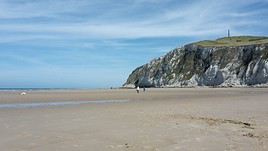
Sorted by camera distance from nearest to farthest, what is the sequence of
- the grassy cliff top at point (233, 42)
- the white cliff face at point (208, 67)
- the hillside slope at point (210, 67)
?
1. the white cliff face at point (208, 67)
2. the hillside slope at point (210, 67)
3. the grassy cliff top at point (233, 42)

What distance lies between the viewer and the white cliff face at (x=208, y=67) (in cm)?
9344

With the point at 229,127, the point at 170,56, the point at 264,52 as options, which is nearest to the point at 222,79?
the point at 264,52

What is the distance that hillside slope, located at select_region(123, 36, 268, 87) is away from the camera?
93.6 m

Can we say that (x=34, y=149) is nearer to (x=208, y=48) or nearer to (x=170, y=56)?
(x=208, y=48)

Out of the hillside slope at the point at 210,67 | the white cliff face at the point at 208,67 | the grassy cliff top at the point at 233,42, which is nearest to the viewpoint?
the white cliff face at the point at 208,67

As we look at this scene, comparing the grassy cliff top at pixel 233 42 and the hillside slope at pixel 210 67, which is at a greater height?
the grassy cliff top at pixel 233 42

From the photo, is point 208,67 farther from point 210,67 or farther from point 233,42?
point 233,42

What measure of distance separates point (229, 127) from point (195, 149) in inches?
Answer: 169

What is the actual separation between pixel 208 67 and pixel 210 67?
1823 mm

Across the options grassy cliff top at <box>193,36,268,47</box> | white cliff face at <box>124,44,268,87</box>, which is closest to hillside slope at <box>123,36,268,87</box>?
white cliff face at <box>124,44,268,87</box>

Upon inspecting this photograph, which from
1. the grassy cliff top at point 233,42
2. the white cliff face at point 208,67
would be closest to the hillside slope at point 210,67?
the white cliff face at point 208,67

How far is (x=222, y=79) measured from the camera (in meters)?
99.6

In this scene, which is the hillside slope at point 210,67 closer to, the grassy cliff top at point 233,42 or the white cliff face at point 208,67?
the white cliff face at point 208,67

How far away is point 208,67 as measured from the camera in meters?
107
